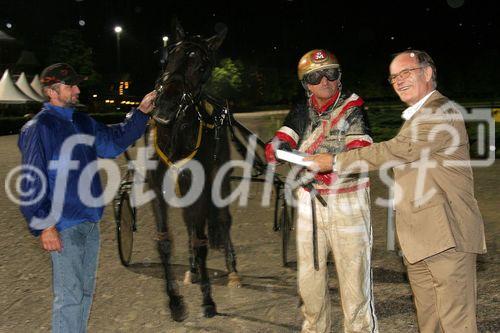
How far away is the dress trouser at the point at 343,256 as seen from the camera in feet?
11.6

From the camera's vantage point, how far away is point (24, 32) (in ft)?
239

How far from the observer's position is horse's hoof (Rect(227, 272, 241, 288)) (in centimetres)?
578

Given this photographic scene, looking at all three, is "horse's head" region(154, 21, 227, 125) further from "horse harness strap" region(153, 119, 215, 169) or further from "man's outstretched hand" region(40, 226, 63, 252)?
"man's outstretched hand" region(40, 226, 63, 252)

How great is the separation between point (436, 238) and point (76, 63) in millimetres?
60980

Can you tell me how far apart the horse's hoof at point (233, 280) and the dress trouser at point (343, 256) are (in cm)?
217

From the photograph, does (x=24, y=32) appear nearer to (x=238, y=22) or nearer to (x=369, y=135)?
(x=238, y=22)

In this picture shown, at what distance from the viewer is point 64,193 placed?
3484 mm

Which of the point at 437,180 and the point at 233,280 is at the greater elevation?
the point at 437,180

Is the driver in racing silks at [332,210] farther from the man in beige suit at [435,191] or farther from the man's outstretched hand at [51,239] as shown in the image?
the man's outstretched hand at [51,239]

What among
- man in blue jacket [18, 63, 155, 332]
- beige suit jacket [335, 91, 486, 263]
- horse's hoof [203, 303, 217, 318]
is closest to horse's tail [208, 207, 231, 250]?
horse's hoof [203, 303, 217, 318]

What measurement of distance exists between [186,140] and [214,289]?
1670 millimetres

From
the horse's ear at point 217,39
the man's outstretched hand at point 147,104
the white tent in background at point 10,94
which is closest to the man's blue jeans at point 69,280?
the man's outstretched hand at point 147,104

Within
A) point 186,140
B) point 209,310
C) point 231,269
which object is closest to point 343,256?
point 209,310

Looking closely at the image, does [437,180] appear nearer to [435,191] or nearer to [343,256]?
[435,191]
